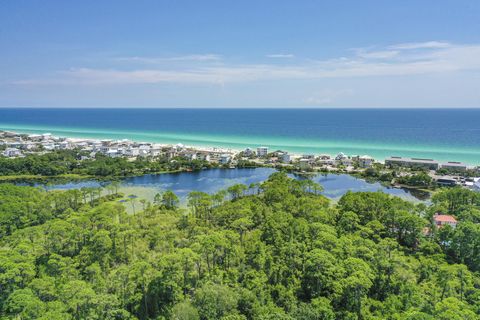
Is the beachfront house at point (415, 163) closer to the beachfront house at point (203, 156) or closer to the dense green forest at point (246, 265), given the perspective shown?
the dense green forest at point (246, 265)

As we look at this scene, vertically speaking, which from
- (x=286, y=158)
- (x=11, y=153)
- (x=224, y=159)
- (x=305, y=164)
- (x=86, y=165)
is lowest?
(x=86, y=165)

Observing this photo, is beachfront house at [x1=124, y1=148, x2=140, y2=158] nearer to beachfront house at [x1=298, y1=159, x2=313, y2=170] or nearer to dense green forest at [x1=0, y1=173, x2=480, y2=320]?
beachfront house at [x1=298, y1=159, x2=313, y2=170]

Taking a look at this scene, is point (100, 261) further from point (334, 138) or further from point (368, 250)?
point (334, 138)

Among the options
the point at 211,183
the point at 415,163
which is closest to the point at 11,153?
the point at 211,183

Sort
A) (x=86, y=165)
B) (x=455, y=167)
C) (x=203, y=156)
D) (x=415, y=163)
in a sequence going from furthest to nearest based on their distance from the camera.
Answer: (x=203, y=156), (x=86, y=165), (x=415, y=163), (x=455, y=167)

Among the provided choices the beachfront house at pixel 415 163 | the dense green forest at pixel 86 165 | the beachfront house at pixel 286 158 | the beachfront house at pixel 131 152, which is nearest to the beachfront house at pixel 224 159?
the dense green forest at pixel 86 165

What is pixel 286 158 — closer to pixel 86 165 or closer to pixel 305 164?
pixel 305 164
